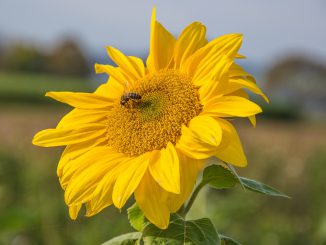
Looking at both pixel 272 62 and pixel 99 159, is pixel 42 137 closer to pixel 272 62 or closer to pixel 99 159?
pixel 99 159

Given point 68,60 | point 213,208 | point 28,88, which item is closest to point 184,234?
point 213,208

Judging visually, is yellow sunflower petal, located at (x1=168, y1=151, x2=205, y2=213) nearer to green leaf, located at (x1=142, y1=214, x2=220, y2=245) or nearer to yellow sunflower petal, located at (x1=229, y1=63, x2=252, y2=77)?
green leaf, located at (x1=142, y1=214, x2=220, y2=245)

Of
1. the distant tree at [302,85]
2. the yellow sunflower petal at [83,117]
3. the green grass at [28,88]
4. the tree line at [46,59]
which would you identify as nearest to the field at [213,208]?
the yellow sunflower petal at [83,117]

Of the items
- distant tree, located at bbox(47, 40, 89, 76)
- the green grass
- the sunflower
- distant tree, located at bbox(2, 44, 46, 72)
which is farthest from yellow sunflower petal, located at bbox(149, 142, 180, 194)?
distant tree, located at bbox(2, 44, 46, 72)

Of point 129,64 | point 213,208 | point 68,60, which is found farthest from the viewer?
point 68,60

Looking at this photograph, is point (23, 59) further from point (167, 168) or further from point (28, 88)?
point (167, 168)

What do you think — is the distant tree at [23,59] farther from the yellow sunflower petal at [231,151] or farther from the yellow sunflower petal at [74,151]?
the yellow sunflower petal at [231,151]

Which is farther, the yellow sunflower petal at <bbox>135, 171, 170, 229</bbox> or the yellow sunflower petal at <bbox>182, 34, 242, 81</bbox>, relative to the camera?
the yellow sunflower petal at <bbox>182, 34, 242, 81</bbox>
